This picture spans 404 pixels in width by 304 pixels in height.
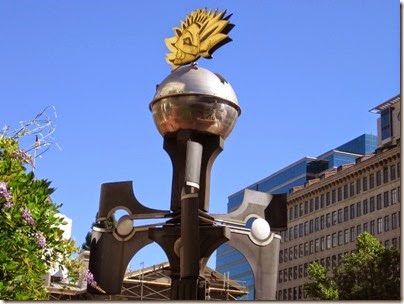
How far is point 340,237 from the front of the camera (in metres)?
68.7

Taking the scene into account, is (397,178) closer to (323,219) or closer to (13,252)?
(323,219)

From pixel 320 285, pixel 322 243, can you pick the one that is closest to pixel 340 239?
pixel 322 243

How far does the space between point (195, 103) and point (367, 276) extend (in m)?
24.6

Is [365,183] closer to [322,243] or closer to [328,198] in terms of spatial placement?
[328,198]

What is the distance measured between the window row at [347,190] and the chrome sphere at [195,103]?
50697mm

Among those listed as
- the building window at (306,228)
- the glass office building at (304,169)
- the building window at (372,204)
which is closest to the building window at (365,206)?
the building window at (372,204)

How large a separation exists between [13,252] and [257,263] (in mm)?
6379

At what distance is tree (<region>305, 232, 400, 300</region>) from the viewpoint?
33.9 meters

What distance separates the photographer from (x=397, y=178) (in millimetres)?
62719

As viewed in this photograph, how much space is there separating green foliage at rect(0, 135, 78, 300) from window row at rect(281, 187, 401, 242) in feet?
180

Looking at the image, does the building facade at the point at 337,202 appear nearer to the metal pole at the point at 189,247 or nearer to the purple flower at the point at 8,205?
the metal pole at the point at 189,247

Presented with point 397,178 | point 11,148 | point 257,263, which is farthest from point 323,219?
point 11,148

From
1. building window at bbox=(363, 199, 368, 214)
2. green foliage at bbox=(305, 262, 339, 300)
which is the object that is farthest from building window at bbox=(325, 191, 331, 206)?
green foliage at bbox=(305, 262, 339, 300)

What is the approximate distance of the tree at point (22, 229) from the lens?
8086 millimetres
